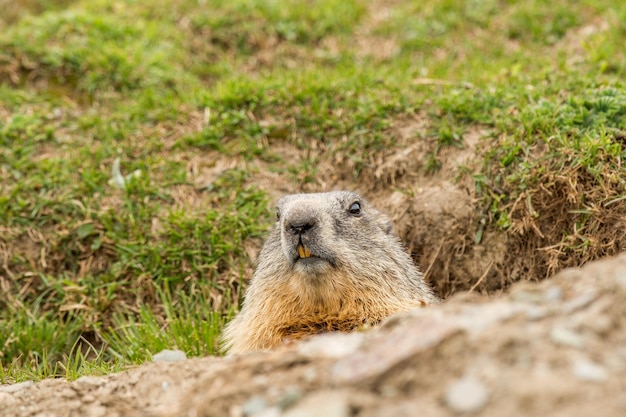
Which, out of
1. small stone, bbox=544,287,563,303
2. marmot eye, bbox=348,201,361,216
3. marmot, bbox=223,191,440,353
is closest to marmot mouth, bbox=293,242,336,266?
marmot, bbox=223,191,440,353

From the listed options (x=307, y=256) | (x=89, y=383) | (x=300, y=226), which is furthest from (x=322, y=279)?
(x=89, y=383)

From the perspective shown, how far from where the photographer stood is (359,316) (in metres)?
4.25

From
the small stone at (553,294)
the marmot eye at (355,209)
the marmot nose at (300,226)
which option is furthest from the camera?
the marmot eye at (355,209)

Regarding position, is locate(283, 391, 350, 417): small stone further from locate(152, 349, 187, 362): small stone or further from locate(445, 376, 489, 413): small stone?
locate(152, 349, 187, 362): small stone

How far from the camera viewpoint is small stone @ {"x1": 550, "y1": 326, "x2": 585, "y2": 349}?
6.97ft

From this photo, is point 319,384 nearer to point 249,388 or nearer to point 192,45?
point 249,388

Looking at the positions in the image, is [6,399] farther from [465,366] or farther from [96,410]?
[465,366]

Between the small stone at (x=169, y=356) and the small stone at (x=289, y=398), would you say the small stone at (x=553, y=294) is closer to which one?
the small stone at (x=289, y=398)

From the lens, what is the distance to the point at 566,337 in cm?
215

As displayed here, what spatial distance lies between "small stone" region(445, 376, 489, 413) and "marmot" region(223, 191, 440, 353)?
206 centimetres

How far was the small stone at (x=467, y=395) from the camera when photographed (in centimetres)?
198

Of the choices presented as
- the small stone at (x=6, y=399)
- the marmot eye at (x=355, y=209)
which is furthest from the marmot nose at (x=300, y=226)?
the small stone at (x=6, y=399)

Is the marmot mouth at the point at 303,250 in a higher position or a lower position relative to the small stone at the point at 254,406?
lower

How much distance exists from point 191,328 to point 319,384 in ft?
8.97
